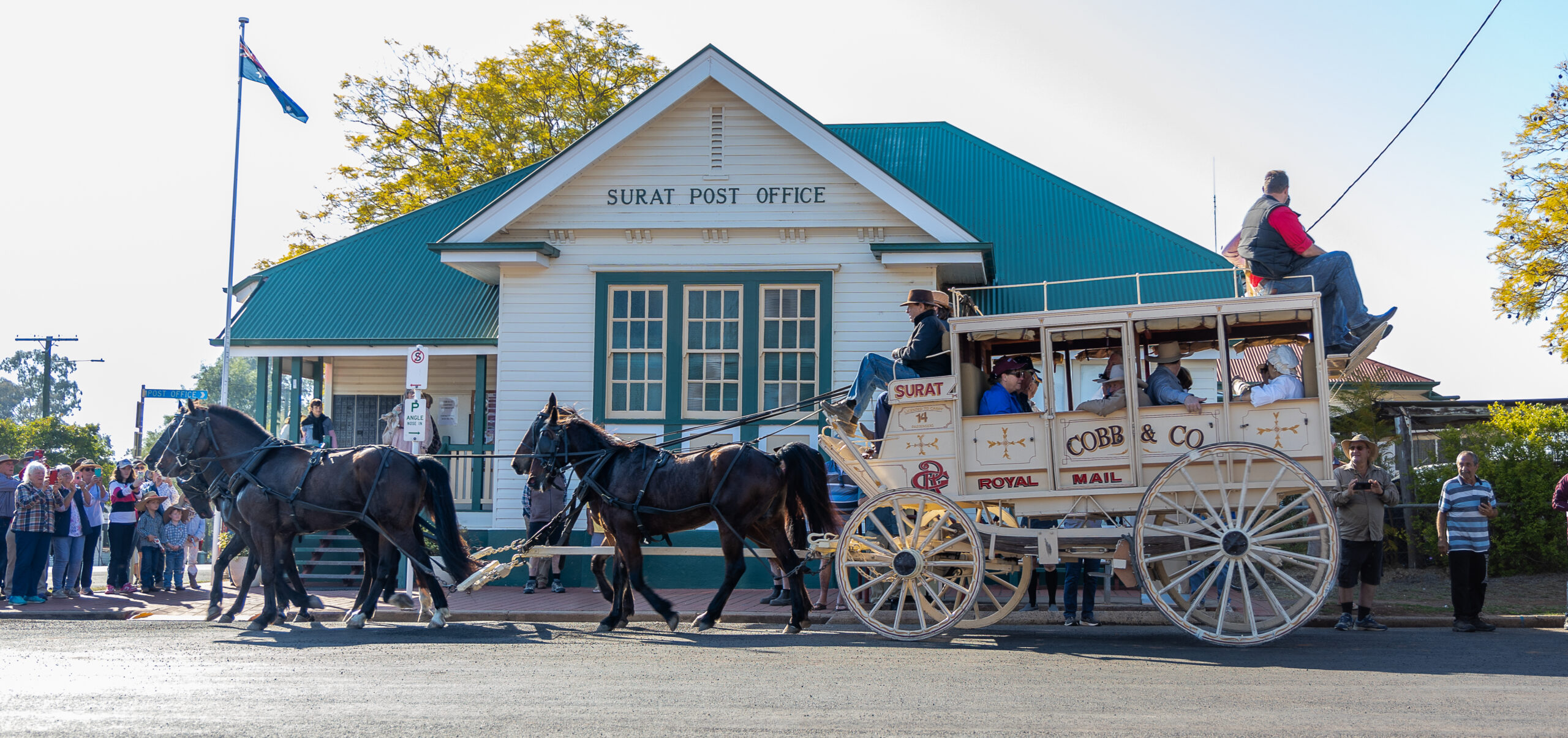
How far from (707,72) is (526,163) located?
1418cm

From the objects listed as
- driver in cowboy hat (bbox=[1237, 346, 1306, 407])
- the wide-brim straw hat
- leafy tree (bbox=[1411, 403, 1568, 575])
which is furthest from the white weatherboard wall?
leafy tree (bbox=[1411, 403, 1568, 575])

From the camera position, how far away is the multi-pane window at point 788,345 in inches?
606

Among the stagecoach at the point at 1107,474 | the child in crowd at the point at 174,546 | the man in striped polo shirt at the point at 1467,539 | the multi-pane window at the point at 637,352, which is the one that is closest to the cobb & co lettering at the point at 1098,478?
the stagecoach at the point at 1107,474

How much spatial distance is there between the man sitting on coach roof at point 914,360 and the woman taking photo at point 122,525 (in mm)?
10401

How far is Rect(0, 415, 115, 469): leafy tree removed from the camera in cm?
3856

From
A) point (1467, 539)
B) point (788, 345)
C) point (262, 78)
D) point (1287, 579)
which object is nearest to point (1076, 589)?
point (1287, 579)

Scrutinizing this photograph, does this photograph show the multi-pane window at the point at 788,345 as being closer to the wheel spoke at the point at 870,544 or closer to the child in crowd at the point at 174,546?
the wheel spoke at the point at 870,544

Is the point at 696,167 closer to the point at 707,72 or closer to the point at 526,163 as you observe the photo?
the point at 707,72

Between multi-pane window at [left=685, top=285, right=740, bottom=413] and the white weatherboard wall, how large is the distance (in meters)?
0.32

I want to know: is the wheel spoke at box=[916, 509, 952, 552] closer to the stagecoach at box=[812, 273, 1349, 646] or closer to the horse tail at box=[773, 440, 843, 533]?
the stagecoach at box=[812, 273, 1349, 646]

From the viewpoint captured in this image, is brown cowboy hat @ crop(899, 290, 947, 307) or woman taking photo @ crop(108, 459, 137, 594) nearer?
brown cowboy hat @ crop(899, 290, 947, 307)

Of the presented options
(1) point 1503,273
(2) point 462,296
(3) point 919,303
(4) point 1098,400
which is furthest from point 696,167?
(1) point 1503,273

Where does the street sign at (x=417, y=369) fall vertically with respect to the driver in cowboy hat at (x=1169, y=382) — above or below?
above

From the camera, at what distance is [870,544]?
9445 mm
